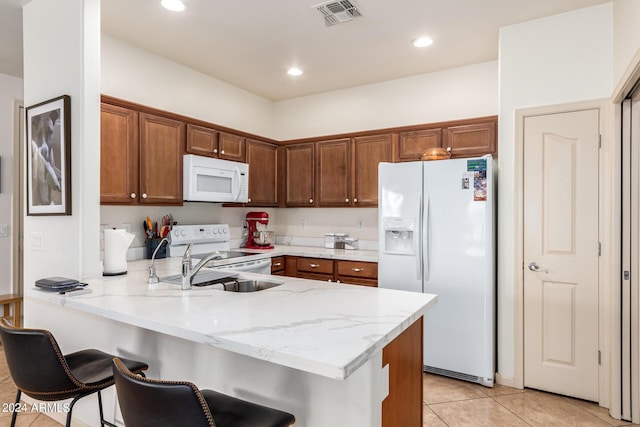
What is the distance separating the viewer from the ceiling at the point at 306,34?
8.50 feet

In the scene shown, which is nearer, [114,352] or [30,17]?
[114,352]

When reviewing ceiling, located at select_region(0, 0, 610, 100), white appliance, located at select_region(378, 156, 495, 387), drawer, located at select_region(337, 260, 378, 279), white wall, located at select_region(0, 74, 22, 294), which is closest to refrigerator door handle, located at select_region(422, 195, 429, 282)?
white appliance, located at select_region(378, 156, 495, 387)

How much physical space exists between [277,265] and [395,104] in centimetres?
216

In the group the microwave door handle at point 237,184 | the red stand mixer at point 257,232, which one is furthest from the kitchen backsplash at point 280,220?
the microwave door handle at point 237,184

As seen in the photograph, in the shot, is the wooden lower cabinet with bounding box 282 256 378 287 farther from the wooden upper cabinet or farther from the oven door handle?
the wooden upper cabinet

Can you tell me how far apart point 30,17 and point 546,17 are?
11.8 feet

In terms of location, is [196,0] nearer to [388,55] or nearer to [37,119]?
[37,119]

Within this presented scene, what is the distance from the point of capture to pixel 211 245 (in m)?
3.83

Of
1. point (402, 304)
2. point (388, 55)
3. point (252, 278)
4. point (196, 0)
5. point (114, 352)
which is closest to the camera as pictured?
point (402, 304)

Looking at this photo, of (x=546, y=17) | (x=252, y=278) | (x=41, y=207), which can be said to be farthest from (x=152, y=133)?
→ (x=546, y=17)

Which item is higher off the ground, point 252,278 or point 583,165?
point 583,165

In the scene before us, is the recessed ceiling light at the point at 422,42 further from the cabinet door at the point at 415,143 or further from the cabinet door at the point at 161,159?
the cabinet door at the point at 161,159

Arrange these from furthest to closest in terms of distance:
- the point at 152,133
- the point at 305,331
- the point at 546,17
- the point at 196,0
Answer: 1. the point at 152,133
2. the point at 546,17
3. the point at 196,0
4. the point at 305,331

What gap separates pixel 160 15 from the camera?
108 inches
